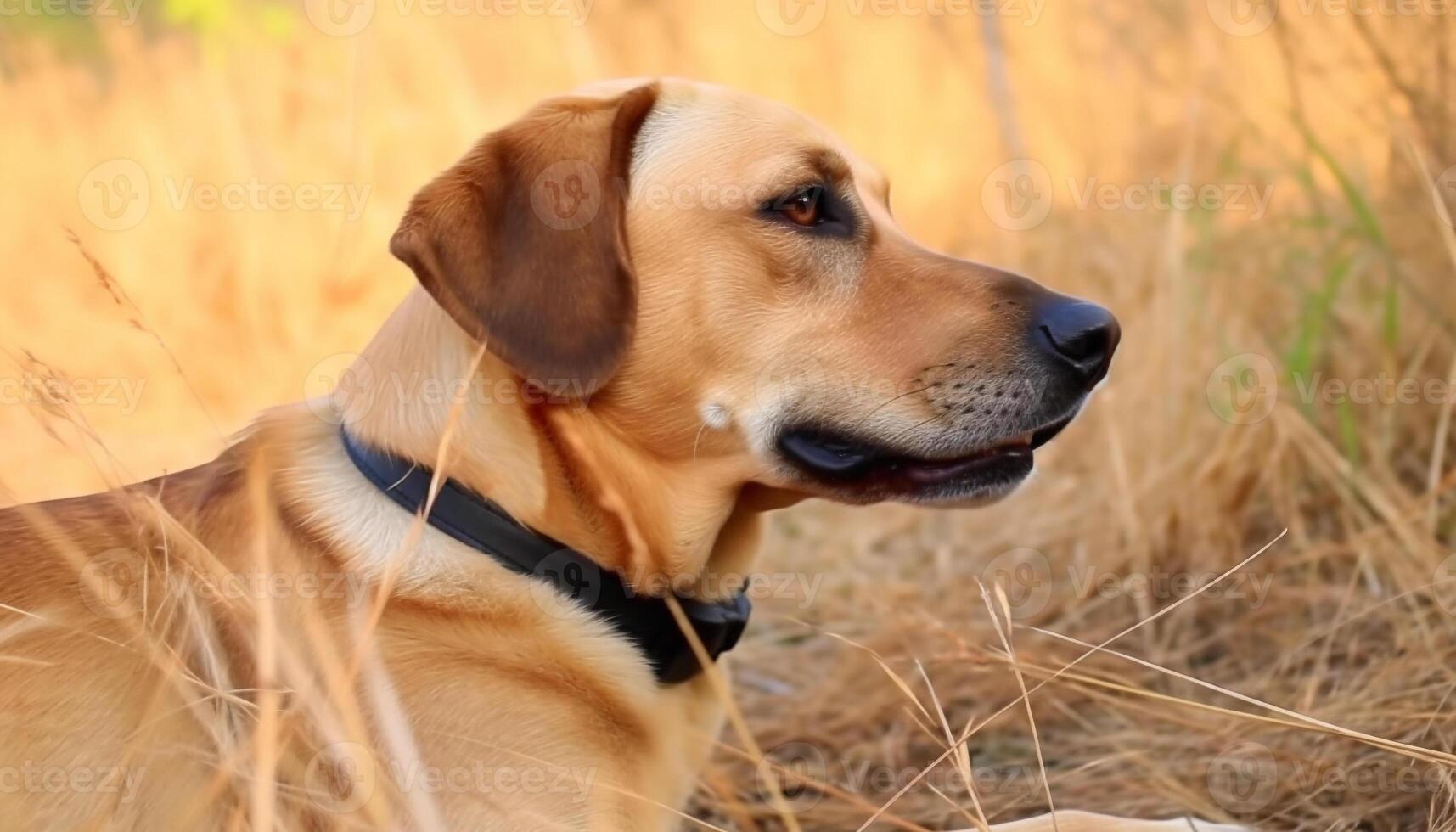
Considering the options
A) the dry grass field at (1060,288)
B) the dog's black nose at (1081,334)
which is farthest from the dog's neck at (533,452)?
the dog's black nose at (1081,334)

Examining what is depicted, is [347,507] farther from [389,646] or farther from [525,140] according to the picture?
[525,140]

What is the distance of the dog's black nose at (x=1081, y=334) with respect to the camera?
231cm

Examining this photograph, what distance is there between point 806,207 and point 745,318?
0.98 feet

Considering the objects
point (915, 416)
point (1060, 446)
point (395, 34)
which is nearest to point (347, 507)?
point (915, 416)

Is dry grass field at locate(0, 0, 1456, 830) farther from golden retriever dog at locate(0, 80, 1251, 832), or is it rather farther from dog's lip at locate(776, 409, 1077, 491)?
dog's lip at locate(776, 409, 1077, 491)

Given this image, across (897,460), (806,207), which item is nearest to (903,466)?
(897,460)

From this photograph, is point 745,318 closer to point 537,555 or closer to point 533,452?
point 533,452

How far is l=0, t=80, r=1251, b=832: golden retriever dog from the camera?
199 centimetres

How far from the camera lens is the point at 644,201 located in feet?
7.97

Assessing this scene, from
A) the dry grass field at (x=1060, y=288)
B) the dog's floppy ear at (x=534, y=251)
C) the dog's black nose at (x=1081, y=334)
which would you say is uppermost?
the dog's floppy ear at (x=534, y=251)

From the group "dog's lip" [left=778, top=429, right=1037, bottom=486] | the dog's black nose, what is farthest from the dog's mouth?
the dog's black nose

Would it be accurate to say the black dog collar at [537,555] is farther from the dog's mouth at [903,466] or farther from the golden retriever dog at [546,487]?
the dog's mouth at [903,466]

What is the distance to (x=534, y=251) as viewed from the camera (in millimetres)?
2268

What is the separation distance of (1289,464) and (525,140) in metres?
2.59
